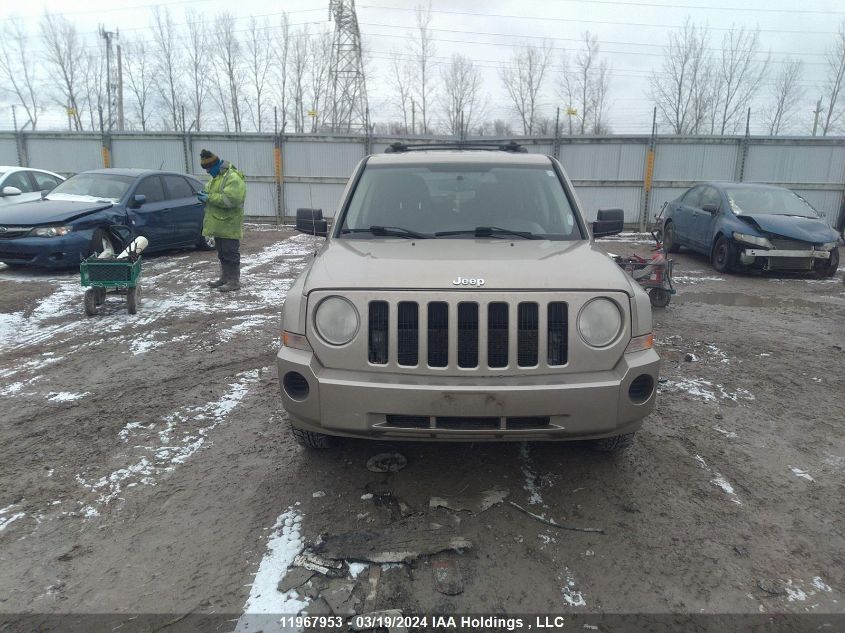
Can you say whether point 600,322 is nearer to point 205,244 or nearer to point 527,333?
point 527,333

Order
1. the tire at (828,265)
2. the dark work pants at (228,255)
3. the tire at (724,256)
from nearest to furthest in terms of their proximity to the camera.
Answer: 1. the dark work pants at (228,255)
2. the tire at (828,265)
3. the tire at (724,256)

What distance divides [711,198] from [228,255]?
28.5 feet

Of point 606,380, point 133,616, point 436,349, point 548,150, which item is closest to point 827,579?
point 606,380

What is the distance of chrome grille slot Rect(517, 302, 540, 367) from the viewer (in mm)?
2758

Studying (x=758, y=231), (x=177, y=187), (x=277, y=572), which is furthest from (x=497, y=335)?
(x=177, y=187)

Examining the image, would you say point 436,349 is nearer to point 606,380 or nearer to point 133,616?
point 606,380

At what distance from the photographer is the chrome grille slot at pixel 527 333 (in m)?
2.76

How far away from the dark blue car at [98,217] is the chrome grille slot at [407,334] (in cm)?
559

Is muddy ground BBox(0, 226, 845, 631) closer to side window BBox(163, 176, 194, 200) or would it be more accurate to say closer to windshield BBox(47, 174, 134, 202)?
windshield BBox(47, 174, 134, 202)

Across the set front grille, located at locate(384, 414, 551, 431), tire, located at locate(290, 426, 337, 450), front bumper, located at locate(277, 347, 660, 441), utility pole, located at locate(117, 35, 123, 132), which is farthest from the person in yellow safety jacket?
utility pole, located at locate(117, 35, 123, 132)

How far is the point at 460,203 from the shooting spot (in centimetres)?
404

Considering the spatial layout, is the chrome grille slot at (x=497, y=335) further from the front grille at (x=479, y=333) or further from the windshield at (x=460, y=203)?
the windshield at (x=460, y=203)

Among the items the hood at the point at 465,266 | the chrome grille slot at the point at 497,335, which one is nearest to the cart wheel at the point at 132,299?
the hood at the point at 465,266

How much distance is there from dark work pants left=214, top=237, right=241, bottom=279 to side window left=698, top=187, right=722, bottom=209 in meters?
8.36
